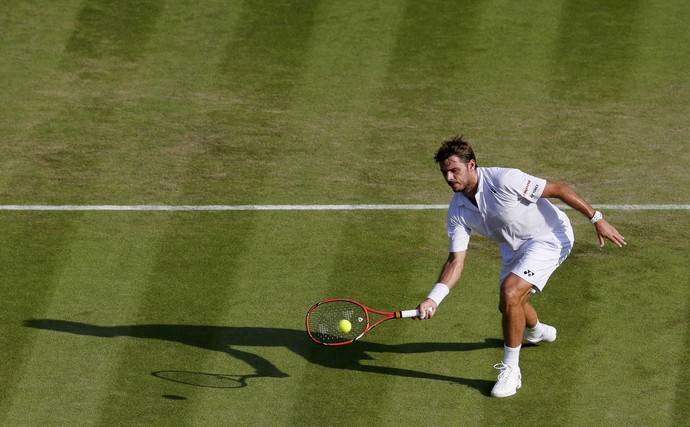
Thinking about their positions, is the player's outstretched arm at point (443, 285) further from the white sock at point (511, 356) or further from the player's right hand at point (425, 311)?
the white sock at point (511, 356)

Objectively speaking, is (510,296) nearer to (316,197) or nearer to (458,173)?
(458,173)

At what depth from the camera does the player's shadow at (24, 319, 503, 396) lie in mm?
9984

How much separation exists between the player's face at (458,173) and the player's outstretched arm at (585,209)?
0.62 meters

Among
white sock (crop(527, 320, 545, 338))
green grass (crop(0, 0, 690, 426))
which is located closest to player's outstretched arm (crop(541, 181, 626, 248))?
white sock (crop(527, 320, 545, 338))

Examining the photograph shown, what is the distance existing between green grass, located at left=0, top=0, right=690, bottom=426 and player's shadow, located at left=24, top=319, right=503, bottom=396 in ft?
0.08

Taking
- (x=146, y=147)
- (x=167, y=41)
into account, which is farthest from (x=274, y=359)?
(x=167, y=41)

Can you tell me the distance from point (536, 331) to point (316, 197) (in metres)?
3.93

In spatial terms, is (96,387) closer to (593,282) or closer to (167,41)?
(593,282)

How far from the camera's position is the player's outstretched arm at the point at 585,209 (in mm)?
9344

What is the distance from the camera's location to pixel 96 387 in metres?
9.73

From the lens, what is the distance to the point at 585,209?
934 centimetres

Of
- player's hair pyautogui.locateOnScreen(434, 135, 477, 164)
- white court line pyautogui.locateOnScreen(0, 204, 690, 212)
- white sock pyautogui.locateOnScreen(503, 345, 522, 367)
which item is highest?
player's hair pyautogui.locateOnScreen(434, 135, 477, 164)

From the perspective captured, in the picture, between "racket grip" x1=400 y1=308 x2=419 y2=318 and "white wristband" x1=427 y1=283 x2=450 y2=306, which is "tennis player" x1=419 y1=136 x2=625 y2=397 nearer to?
"white wristband" x1=427 y1=283 x2=450 y2=306

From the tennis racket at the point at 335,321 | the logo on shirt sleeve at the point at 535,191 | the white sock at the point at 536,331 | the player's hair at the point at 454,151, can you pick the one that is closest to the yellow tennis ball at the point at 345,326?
the tennis racket at the point at 335,321
